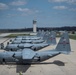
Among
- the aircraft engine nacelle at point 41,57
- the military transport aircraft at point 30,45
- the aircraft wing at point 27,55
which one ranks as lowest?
the military transport aircraft at point 30,45

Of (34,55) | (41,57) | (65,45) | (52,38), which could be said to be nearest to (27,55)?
(34,55)

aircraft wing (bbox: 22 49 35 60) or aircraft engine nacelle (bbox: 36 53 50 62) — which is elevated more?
aircraft wing (bbox: 22 49 35 60)

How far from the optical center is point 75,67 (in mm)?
33312

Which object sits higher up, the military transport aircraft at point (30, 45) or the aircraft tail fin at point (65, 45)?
the aircraft tail fin at point (65, 45)

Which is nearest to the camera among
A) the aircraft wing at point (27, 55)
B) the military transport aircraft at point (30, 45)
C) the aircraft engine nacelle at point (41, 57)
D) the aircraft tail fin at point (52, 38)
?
the aircraft wing at point (27, 55)

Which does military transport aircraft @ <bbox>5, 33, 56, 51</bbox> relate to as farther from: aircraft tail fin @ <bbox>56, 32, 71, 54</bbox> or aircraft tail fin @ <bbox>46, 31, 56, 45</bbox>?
aircraft tail fin @ <bbox>56, 32, 71, 54</bbox>

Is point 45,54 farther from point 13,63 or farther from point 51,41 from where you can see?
point 51,41

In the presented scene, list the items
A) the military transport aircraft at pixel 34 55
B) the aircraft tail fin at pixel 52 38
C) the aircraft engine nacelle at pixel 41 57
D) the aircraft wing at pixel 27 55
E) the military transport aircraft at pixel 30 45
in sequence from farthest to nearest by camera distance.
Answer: the aircraft tail fin at pixel 52 38
the military transport aircraft at pixel 30 45
the aircraft engine nacelle at pixel 41 57
the military transport aircraft at pixel 34 55
the aircraft wing at pixel 27 55

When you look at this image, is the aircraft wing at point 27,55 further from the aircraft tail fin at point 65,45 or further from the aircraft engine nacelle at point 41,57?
the aircraft tail fin at point 65,45

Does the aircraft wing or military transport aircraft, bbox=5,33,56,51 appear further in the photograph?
military transport aircraft, bbox=5,33,56,51

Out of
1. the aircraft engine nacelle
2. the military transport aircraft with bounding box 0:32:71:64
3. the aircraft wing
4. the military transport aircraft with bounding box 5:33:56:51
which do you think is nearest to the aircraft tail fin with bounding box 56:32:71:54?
the military transport aircraft with bounding box 0:32:71:64

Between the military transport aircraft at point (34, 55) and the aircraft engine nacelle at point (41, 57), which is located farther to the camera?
the aircraft engine nacelle at point (41, 57)

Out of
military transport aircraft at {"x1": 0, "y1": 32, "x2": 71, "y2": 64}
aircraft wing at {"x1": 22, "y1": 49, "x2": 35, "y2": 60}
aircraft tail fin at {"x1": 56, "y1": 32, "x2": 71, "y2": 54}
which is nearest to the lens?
aircraft wing at {"x1": 22, "y1": 49, "x2": 35, "y2": 60}

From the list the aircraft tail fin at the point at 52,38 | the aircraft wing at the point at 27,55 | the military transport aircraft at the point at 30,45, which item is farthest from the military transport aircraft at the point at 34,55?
the aircraft tail fin at the point at 52,38
